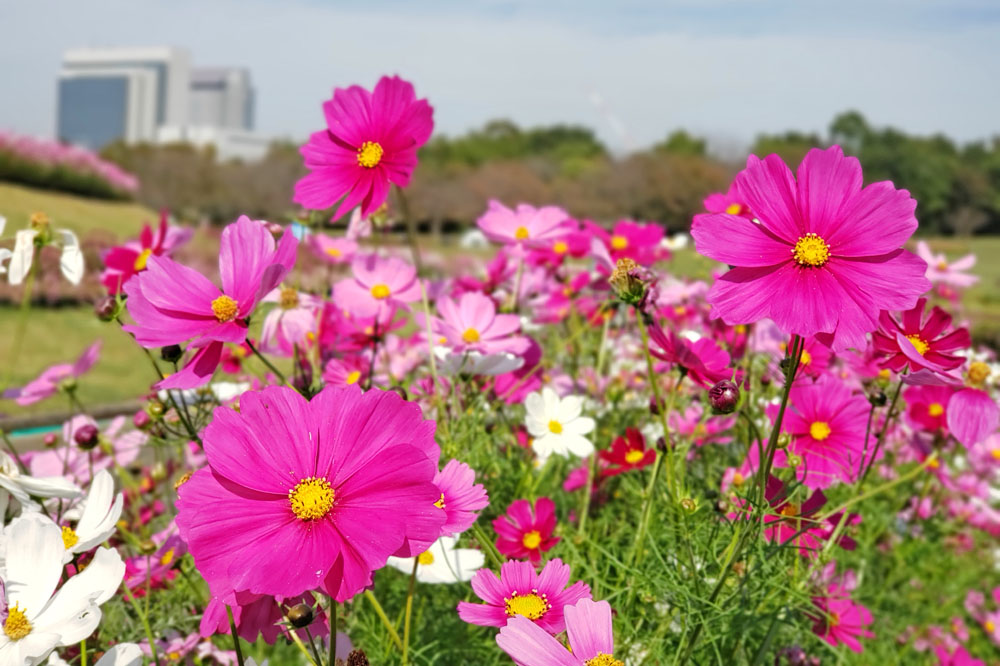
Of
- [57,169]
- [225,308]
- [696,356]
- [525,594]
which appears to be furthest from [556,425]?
[57,169]

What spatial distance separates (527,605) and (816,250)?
365mm

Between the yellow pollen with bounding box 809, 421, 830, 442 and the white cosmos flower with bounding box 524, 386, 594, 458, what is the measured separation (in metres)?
0.28

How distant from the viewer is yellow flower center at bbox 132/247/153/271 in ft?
3.54

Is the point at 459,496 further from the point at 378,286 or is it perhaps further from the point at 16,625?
the point at 378,286

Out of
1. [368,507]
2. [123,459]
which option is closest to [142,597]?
[123,459]

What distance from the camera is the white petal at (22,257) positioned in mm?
952

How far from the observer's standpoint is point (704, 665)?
79cm

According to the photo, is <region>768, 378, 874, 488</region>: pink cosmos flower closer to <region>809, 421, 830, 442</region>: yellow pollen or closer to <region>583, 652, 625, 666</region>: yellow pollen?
<region>809, 421, 830, 442</region>: yellow pollen

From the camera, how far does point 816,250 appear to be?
0.61 m

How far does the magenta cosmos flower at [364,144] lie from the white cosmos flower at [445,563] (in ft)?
1.28

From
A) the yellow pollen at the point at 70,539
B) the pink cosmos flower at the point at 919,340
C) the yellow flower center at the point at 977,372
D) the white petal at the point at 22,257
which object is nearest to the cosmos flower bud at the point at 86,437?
the white petal at the point at 22,257

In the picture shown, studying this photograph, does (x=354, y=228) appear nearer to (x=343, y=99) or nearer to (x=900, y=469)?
(x=343, y=99)

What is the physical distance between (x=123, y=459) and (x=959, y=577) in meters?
1.99

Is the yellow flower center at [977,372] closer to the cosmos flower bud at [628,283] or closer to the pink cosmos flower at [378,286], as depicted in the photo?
the cosmos flower bud at [628,283]
